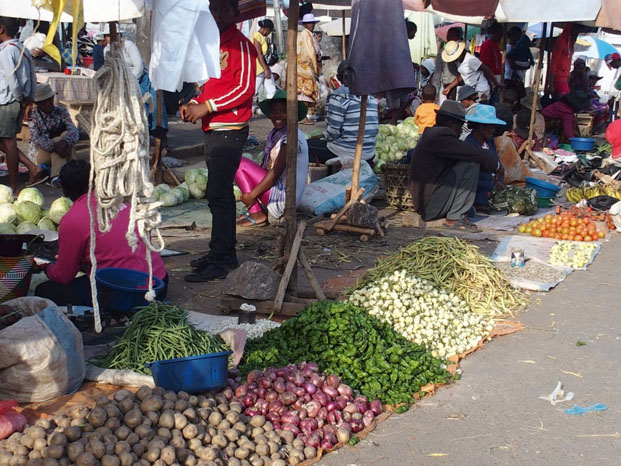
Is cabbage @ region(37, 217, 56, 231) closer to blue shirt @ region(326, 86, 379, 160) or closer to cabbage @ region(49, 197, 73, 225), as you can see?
cabbage @ region(49, 197, 73, 225)

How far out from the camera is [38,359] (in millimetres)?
3686

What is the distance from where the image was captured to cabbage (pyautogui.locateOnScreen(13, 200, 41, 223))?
709cm

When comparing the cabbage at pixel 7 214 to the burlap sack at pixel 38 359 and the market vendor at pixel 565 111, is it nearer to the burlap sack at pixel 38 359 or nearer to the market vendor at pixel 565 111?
the burlap sack at pixel 38 359

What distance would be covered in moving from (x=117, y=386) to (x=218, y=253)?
2.27m

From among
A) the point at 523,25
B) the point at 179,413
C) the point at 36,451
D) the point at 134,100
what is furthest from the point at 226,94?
the point at 523,25

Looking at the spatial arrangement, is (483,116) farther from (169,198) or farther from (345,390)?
(345,390)

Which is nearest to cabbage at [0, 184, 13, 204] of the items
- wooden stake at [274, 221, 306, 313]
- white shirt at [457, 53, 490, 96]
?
wooden stake at [274, 221, 306, 313]

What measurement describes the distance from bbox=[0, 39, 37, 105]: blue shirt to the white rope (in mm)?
5360

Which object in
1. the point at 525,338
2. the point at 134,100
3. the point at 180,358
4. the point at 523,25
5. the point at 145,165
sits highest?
the point at 523,25

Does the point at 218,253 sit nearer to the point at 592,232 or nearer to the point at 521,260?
the point at 521,260

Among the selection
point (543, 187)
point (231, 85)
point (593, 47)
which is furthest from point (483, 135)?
point (593, 47)

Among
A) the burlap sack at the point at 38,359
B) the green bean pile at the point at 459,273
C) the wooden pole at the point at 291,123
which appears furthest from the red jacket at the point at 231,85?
the burlap sack at the point at 38,359

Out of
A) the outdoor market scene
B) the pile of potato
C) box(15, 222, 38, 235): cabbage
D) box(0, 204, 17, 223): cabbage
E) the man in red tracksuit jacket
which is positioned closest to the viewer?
the pile of potato

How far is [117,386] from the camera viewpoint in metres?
4.04
